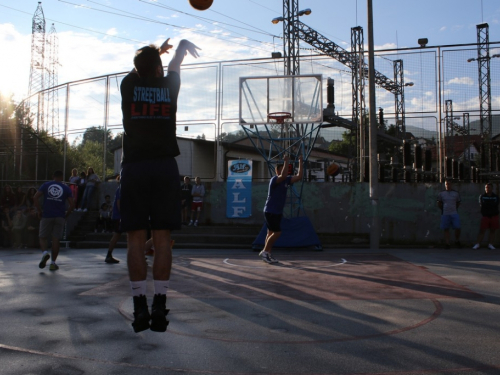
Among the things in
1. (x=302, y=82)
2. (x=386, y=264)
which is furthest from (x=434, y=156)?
(x=386, y=264)

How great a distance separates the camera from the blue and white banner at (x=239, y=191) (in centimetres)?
1692

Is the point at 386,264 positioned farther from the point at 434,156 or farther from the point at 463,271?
the point at 434,156

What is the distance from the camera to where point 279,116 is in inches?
579

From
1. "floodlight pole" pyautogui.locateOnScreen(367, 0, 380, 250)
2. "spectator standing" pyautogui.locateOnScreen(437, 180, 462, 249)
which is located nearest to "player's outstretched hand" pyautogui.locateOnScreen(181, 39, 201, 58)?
"floodlight pole" pyautogui.locateOnScreen(367, 0, 380, 250)

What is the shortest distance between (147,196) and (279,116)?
11464mm

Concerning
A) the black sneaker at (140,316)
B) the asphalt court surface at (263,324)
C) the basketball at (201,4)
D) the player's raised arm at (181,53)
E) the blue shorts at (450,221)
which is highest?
the basketball at (201,4)

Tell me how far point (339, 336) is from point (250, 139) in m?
11.8

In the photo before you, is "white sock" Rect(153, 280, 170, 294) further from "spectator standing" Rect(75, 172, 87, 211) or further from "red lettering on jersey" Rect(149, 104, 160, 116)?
"spectator standing" Rect(75, 172, 87, 211)

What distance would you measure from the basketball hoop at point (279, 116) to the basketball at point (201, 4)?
27.7ft

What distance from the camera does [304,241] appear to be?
13117 mm

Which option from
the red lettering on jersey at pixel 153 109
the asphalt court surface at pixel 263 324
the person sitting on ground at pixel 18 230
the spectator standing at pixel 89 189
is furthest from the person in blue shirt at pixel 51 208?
the spectator standing at pixel 89 189

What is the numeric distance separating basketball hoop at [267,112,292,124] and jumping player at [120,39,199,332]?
36.5 feet

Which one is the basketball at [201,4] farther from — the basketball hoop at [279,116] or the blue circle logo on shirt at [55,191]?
the basketball hoop at [279,116]

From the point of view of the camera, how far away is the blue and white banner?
16922mm
